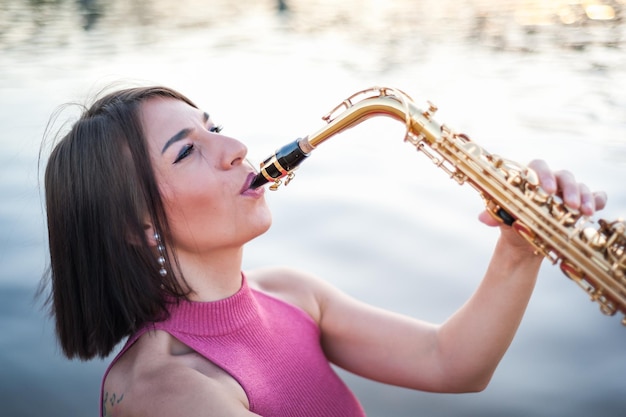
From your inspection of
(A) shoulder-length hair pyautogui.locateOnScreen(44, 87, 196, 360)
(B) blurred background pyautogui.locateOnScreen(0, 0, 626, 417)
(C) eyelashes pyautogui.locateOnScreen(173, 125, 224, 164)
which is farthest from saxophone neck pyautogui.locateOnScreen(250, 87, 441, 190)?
(B) blurred background pyautogui.locateOnScreen(0, 0, 626, 417)

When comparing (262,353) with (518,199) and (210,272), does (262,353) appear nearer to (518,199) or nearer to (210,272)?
(210,272)

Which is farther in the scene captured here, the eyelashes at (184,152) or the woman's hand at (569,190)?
the eyelashes at (184,152)

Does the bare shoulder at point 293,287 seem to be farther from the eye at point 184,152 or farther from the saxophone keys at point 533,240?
the saxophone keys at point 533,240

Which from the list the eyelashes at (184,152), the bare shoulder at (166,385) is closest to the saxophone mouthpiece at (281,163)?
the eyelashes at (184,152)

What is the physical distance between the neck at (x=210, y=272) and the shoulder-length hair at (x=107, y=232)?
27 millimetres

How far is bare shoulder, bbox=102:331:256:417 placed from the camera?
4.35ft

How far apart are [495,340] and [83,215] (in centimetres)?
106

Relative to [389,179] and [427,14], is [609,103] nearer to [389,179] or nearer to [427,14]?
[389,179]

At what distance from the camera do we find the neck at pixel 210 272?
161 cm

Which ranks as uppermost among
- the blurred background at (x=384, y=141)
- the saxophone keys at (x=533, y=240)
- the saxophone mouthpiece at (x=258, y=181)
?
the saxophone keys at (x=533, y=240)

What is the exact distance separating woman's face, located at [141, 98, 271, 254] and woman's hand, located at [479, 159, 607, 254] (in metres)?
0.62

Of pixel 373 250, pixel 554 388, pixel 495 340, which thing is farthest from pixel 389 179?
pixel 495 340

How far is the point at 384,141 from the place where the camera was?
375 cm

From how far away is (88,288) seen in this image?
157 cm
